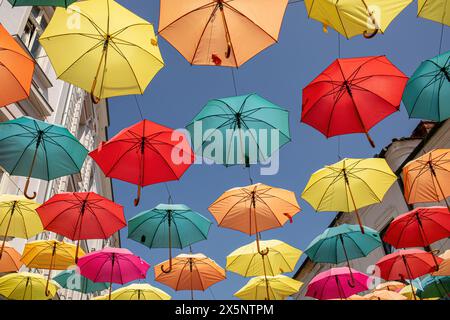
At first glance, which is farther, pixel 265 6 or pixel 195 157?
pixel 195 157

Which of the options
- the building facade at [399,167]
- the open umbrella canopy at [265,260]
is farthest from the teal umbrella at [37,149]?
the building facade at [399,167]

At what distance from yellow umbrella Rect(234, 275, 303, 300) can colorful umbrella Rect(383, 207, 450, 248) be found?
3.64 metres

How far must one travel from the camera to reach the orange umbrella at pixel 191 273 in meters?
10.5

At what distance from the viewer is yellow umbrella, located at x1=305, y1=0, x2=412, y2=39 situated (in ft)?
17.7

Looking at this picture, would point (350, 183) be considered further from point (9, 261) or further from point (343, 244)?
point (9, 261)

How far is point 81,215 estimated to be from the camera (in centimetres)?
848

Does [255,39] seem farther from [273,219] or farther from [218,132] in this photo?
[273,219]

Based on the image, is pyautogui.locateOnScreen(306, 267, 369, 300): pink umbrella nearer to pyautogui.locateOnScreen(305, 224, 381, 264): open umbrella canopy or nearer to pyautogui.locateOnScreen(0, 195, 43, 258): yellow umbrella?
pyautogui.locateOnScreen(305, 224, 381, 264): open umbrella canopy

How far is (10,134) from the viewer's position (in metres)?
6.91

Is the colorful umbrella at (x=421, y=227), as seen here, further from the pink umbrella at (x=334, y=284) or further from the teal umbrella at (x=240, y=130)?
the teal umbrella at (x=240, y=130)

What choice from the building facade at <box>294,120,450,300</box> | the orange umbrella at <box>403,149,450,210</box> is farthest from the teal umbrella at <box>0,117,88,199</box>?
the building facade at <box>294,120,450,300</box>
